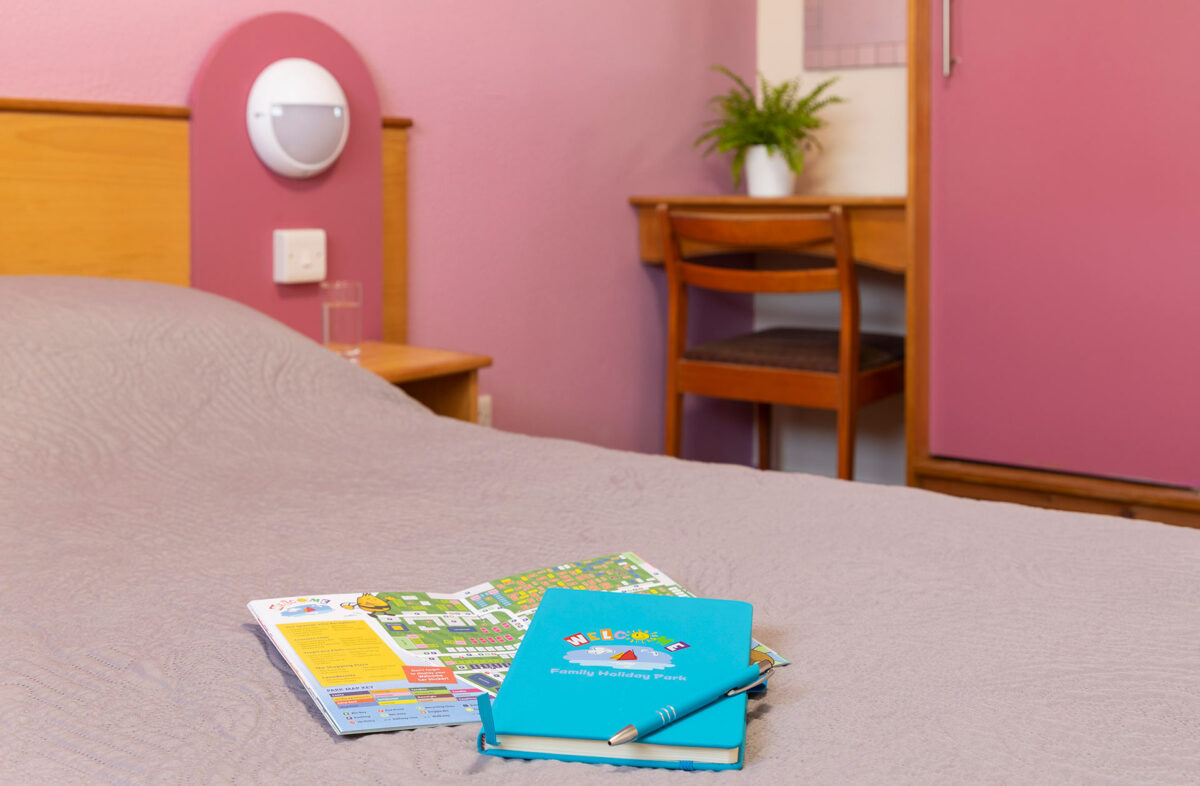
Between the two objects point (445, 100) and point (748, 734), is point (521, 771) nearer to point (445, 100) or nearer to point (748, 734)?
point (748, 734)

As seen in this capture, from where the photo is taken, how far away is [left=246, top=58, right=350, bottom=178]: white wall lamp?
1880mm

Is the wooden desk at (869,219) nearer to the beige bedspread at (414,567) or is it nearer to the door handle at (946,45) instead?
the door handle at (946,45)

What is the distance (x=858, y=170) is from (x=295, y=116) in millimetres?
1651

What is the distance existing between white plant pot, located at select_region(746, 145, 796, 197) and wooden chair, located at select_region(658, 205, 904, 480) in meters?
0.25

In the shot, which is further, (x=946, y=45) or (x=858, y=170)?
(x=858, y=170)

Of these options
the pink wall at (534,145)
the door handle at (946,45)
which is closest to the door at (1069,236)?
the door handle at (946,45)

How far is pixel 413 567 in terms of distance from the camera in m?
0.98

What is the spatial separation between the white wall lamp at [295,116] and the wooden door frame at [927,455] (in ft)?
3.88

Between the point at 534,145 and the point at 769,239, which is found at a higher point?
the point at 534,145

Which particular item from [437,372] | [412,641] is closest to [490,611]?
[412,641]

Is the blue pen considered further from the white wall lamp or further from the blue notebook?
the white wall lamp

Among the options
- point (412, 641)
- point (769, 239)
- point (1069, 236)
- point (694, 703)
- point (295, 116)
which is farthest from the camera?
point (769, 239)

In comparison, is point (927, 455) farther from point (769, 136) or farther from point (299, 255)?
point (299, 255)

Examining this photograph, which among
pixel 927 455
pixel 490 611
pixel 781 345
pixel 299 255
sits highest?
pixel 299 255
